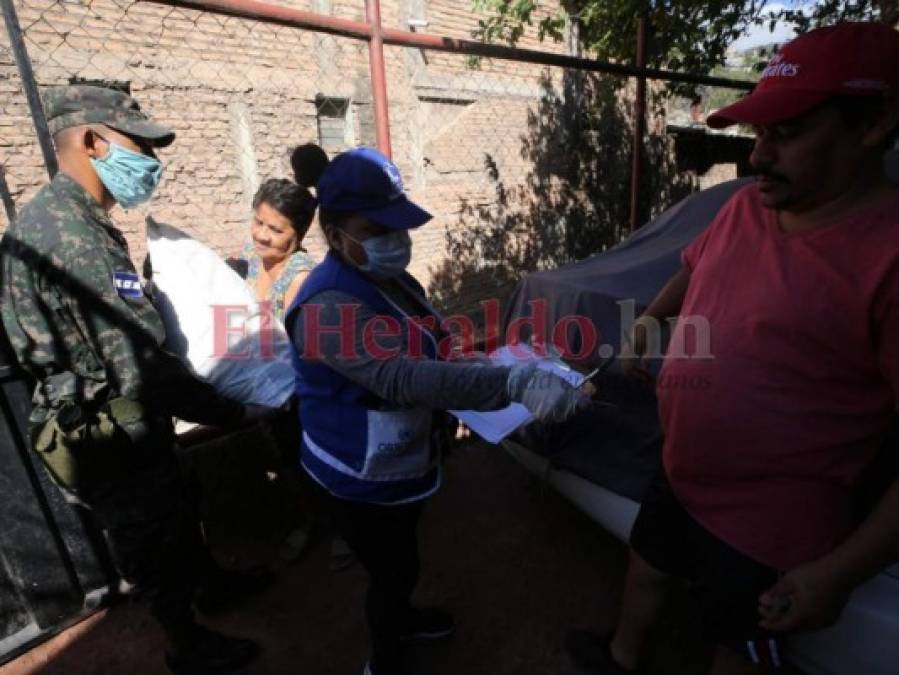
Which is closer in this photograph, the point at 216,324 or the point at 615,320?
the point at 216,324

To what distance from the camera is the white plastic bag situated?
1.89 meters

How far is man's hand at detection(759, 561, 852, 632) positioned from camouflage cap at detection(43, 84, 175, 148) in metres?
2.03

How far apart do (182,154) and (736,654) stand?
5874 mm

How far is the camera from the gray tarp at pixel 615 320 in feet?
6.43

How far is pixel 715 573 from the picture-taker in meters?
1.26

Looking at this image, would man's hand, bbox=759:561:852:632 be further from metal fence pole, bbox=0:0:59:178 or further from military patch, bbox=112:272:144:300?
metal fence pole, bbox=0:0:59:178

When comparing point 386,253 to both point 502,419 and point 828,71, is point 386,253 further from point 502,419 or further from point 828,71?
point 828,71

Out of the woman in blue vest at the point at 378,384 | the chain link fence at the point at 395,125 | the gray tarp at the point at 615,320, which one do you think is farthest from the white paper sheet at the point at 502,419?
the chain link fence at the point at 395,125

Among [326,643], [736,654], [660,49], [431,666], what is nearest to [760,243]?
[736,654]

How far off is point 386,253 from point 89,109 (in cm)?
103

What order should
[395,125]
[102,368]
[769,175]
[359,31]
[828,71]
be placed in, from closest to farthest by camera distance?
1. [828,71]
2. [769,175]
3. [102,368]
4. [359,31]
5. [395,125]

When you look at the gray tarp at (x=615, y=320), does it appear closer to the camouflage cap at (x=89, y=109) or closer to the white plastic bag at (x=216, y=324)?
the white plastic bag at (x=216, y=324)

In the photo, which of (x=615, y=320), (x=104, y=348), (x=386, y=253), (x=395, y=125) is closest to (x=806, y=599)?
(x=386, y=253)

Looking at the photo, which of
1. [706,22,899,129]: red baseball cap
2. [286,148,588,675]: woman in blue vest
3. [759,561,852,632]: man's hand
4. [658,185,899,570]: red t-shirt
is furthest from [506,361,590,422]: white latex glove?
[706,22,899,129]: red baseball cap
